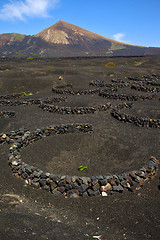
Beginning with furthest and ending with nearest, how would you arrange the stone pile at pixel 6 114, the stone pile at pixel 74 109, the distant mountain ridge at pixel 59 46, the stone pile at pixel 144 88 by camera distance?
the distant mountain ridge at pixel 59 46 → the stone pile at pixel 144 88 → the stone pile at pixel 74 109 → the stone pile at pixel 6 114

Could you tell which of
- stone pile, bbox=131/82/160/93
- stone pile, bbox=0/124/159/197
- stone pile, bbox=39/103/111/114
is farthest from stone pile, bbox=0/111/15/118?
stone pile, bbox=131/82/160/93

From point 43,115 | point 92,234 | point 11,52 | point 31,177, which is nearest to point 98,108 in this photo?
point 43,115

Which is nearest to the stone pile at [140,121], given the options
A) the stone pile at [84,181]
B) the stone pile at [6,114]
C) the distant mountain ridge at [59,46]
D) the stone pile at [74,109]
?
the stone pile at [74,109]

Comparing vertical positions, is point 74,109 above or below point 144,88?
below

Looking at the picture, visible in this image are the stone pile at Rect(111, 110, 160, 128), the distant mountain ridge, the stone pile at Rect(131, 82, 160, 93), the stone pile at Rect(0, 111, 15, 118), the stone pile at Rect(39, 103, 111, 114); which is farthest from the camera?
the distant mountain ridge

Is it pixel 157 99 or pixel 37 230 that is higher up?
pixel 157 99

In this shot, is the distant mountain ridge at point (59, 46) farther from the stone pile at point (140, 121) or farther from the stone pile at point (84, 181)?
the stone pile at point (84, 181)

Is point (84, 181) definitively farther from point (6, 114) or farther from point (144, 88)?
point (144, 88)

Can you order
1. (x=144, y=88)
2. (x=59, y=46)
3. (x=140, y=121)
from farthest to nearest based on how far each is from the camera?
1. (x=59, y=46)
2. (x=144, y=88)
3. (x=140, y=121)

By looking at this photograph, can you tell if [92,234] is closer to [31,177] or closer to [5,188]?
[31,177]

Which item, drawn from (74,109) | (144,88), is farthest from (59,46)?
(74,109)

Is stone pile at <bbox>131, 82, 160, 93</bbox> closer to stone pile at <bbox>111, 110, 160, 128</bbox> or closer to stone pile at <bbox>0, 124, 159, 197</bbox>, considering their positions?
stone pile at <bbox>111, 110, 160, 128</bbox>
